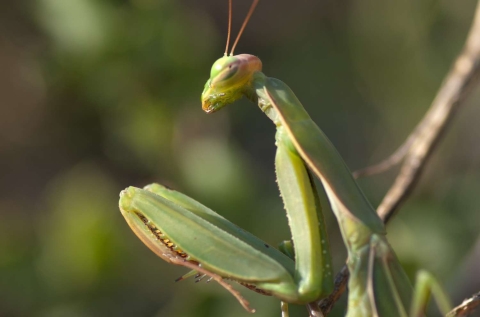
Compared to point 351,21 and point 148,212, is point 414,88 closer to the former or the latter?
point 351,21

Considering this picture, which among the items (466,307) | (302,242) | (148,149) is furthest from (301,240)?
(148,149)

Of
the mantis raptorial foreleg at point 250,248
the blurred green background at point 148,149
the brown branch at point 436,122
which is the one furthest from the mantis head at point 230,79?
the blurred green background at point 148,149

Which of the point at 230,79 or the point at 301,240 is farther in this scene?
the point at 230,79

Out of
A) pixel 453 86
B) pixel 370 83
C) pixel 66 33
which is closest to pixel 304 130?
pixel 453 86

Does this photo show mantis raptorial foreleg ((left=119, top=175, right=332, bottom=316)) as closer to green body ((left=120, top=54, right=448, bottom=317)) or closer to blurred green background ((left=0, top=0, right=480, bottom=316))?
green body ((left=120, top=54, right=448, bottom=317))

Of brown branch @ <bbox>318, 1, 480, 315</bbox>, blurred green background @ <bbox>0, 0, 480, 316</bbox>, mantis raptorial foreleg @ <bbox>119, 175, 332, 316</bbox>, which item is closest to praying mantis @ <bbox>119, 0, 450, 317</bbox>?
mantis raptorial foreleg @ <bbox>119, 175, 332, 316</bbox>

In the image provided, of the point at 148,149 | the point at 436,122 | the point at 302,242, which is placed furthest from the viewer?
the point at 148,149

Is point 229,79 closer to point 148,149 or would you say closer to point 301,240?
point 301,240
